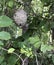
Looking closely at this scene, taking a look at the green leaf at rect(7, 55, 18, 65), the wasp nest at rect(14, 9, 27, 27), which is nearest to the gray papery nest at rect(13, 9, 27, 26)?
the wasp nest at rect(14, 9, 27, 27)

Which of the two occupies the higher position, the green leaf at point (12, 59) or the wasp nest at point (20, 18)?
the wasp nest at point (20, 18)

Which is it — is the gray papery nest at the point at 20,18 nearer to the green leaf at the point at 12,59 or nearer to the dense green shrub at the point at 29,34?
the dense green shrub at the point at 29,34

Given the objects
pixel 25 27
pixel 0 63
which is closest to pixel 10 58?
pixel 0 63

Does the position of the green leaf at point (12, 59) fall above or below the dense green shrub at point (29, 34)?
below

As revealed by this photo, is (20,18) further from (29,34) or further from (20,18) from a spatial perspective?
(29,34)

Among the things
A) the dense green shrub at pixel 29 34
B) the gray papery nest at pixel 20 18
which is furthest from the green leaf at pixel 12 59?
the gray papery nest at pixel 20 18

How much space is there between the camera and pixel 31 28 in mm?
1179

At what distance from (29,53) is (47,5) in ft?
1.10

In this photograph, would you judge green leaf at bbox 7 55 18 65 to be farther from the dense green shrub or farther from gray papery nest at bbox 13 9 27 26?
gray papery nest at bbox 13 9 27 26

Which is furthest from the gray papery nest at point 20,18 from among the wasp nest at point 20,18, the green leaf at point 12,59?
the green leaf at point 12,59

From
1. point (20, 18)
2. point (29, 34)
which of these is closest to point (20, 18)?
point (20, 18)

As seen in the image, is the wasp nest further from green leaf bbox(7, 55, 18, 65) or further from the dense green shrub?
green leaf bbox(7, 55, 18, 65)

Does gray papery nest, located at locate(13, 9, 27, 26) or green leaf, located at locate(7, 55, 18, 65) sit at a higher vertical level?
gray papery nest, located at locate(13, 9, 27, 26)

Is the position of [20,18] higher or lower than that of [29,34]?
higher
